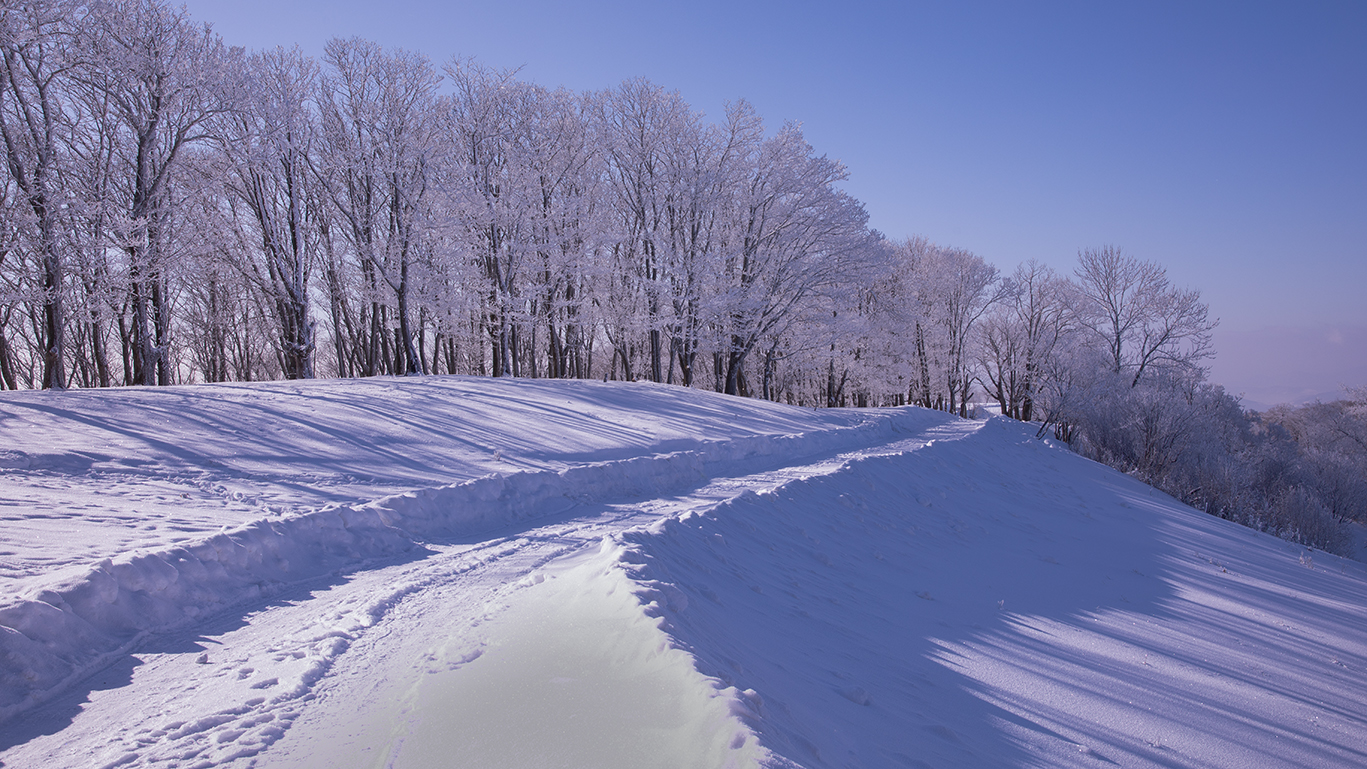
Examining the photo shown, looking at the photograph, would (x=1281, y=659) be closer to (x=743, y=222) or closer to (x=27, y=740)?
(x=27, y=740)

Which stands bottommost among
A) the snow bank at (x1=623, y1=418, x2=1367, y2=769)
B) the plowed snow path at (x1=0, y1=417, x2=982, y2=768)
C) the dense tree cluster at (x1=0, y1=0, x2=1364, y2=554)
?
the snow bank at (x1=623, y1=418, x2=1367, y2=769)

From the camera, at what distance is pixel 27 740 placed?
9.64 feet

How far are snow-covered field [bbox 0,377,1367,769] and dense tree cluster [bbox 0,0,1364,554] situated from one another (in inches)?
347

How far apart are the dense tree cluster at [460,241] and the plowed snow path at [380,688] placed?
1386 cm

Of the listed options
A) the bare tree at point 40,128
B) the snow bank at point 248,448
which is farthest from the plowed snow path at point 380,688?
the bare tree at point 40,128

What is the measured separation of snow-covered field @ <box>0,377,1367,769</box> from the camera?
9.92 ft

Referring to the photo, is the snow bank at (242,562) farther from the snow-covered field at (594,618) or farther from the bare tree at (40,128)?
the bare tree at (40,128)

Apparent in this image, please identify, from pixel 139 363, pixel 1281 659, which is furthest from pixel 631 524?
pixel 139 363

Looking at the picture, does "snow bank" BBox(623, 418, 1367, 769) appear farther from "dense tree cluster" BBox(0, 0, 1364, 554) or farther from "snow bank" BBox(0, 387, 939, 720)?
"dense tree cluster" BBox(0, 0, 1364, 554)

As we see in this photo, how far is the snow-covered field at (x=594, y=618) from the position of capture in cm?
302

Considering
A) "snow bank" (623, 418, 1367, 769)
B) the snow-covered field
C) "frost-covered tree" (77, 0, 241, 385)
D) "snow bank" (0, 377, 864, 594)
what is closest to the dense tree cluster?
"frost-covered tree" (77, 0, 241, 385)

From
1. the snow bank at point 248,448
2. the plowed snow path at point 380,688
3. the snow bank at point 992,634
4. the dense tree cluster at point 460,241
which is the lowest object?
the snow bank at point 992,634

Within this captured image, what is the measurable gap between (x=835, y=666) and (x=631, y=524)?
355 centimetres

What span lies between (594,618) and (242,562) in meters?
3.41
